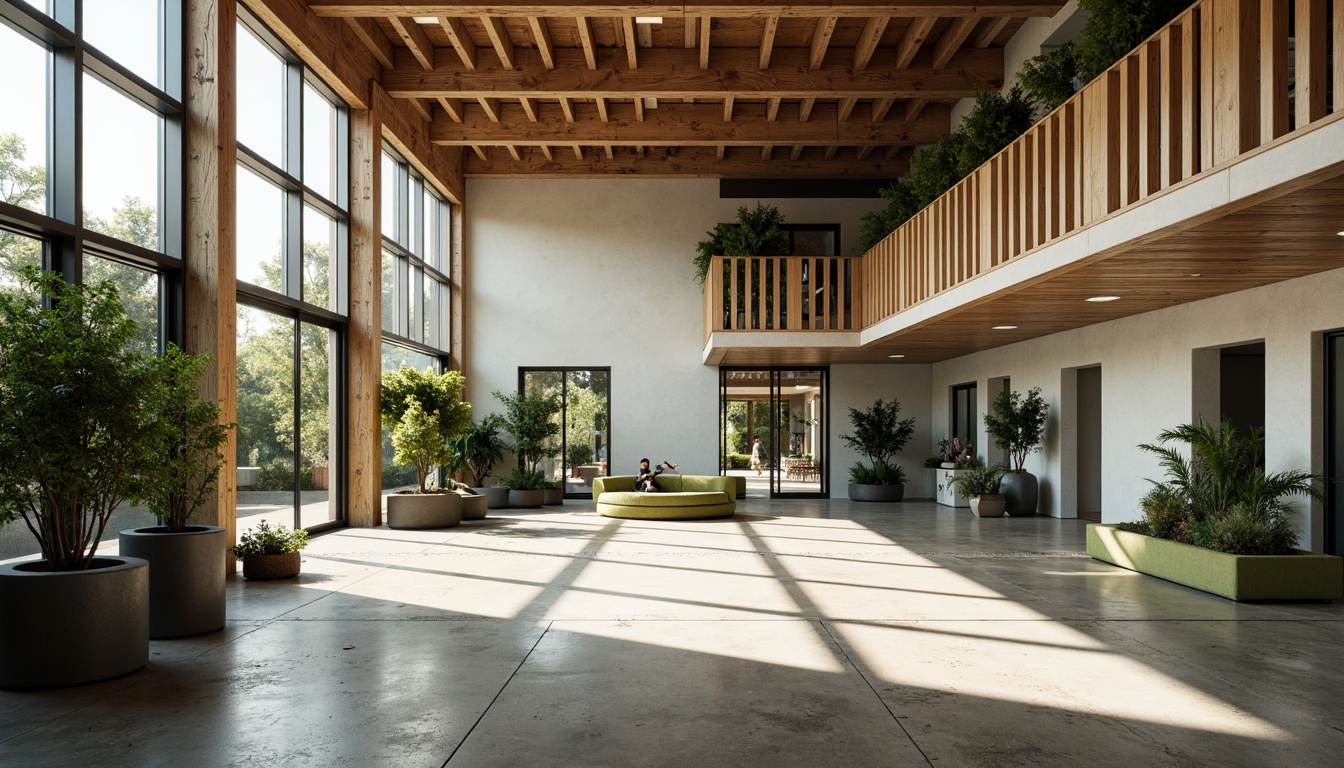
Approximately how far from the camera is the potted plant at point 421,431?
1208 centimetres

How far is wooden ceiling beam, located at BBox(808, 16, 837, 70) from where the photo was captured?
11633mm

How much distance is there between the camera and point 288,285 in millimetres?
10461

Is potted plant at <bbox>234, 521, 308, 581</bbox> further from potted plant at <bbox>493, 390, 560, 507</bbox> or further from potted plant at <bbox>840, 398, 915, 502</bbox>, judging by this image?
potted plant at <bbox>840, 398, 915, 502</bbox>

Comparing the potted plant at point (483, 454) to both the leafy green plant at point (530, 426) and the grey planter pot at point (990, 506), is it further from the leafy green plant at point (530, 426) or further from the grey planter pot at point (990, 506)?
the grey planter pot at point (990, 506)

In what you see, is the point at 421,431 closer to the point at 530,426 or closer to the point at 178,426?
the point at 530,426

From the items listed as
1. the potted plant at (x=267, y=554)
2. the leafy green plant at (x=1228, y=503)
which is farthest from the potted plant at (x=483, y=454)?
the leafy green plant at (x=1228, y=503)

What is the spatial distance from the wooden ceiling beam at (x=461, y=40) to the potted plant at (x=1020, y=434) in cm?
916

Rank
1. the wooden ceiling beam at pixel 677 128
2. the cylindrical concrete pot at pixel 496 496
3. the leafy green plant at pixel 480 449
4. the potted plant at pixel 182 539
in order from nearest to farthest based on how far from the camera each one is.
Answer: the potted plant at pixel 182 539
the wooden ceiling beam at pixel 677 128
the cylindrical concrete pot at pixel 496 496
the leafy green plant at pixel 480 449

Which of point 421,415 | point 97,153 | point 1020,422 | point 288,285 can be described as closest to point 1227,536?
point 1020,422

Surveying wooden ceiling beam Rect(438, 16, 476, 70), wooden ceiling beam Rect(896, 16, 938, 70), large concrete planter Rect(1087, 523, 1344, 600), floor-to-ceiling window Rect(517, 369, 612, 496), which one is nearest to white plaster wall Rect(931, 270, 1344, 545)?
large concrete planter Rect(1087, 523, 1344, 600)

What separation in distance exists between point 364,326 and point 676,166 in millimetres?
8020

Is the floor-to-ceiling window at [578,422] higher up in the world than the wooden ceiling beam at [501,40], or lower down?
lower down

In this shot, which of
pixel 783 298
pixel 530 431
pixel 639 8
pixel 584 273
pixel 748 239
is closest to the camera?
pixel 639 8

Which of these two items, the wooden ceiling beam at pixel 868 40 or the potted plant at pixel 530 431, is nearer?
the wooden ceiling beam at pixel 868 40
